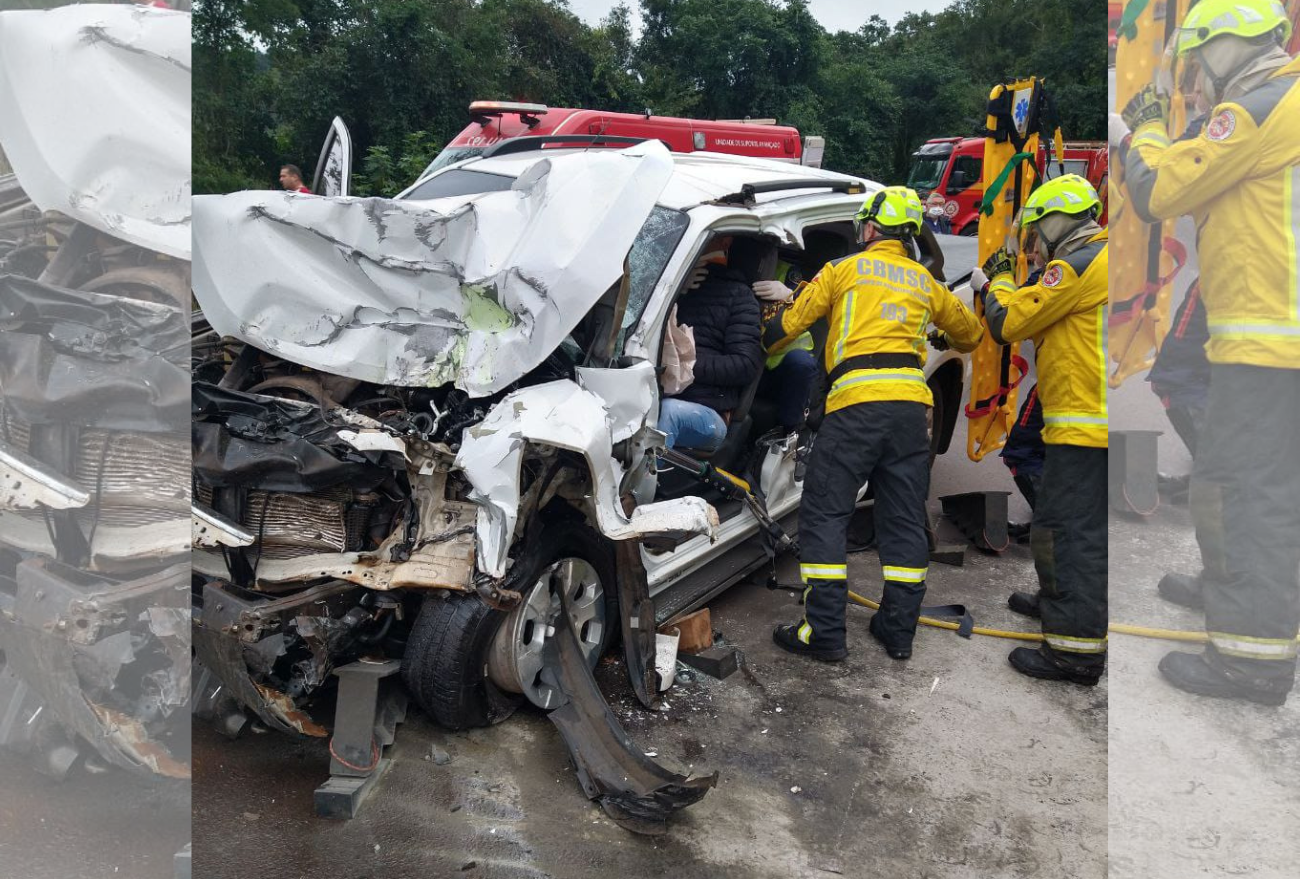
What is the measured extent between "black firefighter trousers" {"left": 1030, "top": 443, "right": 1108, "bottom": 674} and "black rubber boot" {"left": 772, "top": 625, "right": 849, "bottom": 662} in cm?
88

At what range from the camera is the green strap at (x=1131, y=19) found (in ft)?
5.50

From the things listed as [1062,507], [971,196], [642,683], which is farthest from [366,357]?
[971,196]

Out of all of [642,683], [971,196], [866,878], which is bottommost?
[866,878]

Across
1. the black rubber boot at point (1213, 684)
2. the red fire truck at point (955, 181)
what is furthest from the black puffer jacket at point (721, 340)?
the red fire truck at point (955, 181)

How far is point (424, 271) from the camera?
11.2ft

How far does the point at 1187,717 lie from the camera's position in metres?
1.77

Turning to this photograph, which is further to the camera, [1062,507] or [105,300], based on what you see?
[1062,507]

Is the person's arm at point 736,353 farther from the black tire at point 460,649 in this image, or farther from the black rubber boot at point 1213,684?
the black rubber boot at point 1213,684

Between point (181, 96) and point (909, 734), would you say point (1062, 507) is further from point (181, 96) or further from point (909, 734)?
point (181, 96)

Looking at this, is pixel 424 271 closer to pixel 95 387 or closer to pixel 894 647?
pixel 95 387

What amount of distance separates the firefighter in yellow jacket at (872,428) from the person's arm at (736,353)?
0.63ft

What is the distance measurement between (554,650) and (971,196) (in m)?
17.6

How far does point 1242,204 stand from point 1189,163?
0.45ft

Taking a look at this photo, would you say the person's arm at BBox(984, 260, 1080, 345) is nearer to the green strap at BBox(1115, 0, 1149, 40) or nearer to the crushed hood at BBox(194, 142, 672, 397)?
the crushed hood at BBox(194, 142, 672, 397)
